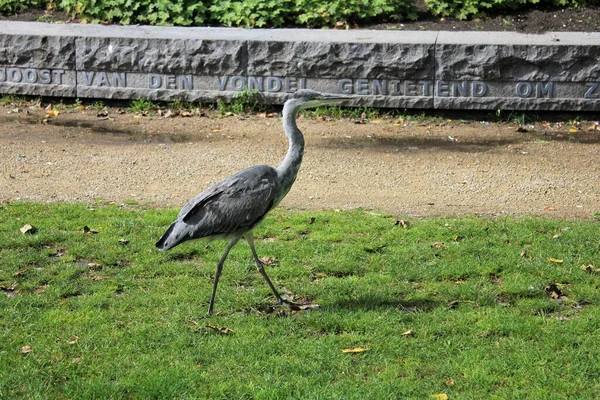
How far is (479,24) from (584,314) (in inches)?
299

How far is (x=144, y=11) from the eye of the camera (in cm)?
1302

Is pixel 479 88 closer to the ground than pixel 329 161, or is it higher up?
higher up

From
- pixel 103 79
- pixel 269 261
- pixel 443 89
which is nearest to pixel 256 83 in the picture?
pixel 103 79

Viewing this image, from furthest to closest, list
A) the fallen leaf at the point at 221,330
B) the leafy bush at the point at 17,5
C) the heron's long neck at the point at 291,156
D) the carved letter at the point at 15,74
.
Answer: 1. the leafy bush at the point at 17,5
2. the carved letter at the point at 15,74
3. the heron's long neck at the point at 291,156
4. the fallen leaf at the point at 221,330

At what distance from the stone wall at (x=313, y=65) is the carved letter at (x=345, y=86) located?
0.02m

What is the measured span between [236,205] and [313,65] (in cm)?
577

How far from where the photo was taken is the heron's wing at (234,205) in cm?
582

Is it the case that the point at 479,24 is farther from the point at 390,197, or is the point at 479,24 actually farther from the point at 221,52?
the point at 390,197

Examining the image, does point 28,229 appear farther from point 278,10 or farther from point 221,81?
point 278,10

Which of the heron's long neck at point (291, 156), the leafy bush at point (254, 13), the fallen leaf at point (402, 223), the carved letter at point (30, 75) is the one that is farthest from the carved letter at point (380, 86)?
the heron's long neck at point (291, 156)

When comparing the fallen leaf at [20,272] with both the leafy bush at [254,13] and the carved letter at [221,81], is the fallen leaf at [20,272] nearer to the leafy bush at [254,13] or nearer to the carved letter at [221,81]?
the carved letter at [221,81]

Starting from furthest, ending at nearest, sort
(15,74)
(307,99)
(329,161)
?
(15,74) → (329,161) → (307,99)

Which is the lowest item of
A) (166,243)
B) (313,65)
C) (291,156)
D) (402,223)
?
(402,223)

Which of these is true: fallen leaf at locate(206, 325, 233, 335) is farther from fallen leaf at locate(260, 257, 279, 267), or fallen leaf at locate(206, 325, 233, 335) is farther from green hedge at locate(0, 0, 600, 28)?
green hedge at locate(0, 0, 600, 28)
